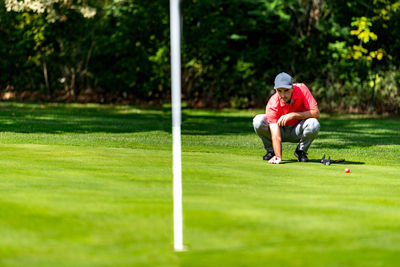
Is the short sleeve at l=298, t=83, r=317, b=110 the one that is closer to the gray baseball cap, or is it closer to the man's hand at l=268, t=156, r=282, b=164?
the gray baseball cap

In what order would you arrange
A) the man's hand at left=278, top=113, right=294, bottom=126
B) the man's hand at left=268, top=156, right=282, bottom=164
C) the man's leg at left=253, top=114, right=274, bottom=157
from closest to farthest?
1. the man's hand at left=268, top=156, right=282, bottom=164
2. the man's hand at left=278, top=113, right=294, bottom=126
3. the man's leg at left=253, top=114, right=274, bottom=157

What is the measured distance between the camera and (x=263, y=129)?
36.6 ft

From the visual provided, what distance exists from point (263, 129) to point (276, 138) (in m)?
0.61

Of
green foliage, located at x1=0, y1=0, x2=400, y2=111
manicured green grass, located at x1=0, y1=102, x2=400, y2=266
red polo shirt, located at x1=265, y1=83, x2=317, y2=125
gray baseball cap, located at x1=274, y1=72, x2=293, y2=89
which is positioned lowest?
manicured green grass, located at x1=0, y1=102, x2=400, y2=266

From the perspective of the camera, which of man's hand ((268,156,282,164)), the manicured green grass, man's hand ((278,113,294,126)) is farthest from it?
man's hand ((278,113,294,126))

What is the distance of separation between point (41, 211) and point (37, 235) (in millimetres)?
746

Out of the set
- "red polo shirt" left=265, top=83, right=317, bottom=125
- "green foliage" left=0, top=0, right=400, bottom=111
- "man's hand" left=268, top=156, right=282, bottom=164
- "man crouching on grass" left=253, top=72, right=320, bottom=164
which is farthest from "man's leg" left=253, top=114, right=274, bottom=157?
"green foliage" left=0, top=0, right=400, bottom=111

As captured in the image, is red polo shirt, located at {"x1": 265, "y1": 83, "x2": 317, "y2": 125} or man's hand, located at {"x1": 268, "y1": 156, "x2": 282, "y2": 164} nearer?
man's hand, located at {"x1": 268, "y1": 156, "x2": 282, "y2": 164}

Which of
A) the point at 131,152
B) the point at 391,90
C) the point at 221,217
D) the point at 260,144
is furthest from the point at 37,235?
the point at 391,90

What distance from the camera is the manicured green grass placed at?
4652 millimetres

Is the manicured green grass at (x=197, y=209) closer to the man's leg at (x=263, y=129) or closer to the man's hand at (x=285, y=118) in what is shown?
the man's leg at (x=263, y=129)

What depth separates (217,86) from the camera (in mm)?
29141

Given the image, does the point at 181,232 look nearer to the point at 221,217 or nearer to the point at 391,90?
the point at 221,217

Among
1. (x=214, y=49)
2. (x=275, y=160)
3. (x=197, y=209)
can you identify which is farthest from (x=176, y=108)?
(x=214, y=49)
